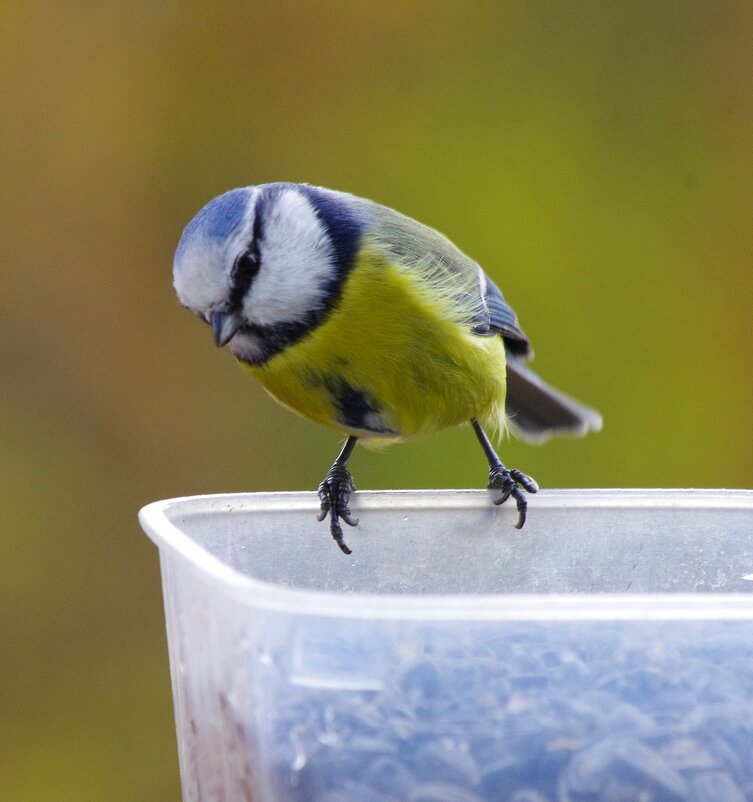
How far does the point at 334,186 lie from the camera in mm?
2107

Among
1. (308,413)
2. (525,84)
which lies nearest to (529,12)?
(525,84)

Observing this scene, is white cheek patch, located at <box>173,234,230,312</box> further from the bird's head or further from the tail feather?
the tail feather

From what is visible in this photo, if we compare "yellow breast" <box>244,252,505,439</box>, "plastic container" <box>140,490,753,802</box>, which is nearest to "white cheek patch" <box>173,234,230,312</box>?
"yellow breast" <box>244,252,505,439</box>

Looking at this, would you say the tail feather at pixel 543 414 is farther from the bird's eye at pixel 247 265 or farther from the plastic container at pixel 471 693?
the plastic container at pixel 471 693

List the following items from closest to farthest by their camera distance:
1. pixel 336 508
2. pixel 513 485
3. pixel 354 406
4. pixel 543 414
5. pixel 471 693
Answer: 1. pixel 471 693
2. pixel 336 508
3. pixel 513 485
4. pixel 354 406
5. pixel 543 414

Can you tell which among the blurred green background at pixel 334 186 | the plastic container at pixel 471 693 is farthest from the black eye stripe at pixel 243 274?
the blurred green background at pixel 334 186

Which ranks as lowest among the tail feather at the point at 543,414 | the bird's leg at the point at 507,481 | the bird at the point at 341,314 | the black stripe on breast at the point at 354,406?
the tail feather at the point at 543,414

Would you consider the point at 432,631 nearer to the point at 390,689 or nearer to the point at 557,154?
the point at 390,689

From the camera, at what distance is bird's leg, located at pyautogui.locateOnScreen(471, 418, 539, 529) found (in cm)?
96

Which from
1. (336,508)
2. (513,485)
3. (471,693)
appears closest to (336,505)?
(336,508)

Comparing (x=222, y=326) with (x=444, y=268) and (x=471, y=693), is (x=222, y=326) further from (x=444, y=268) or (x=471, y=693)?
(x=471, y=693)

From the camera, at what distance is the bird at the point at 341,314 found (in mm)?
1073

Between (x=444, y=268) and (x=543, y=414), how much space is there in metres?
0.37

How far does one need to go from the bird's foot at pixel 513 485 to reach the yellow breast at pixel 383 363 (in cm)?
8
